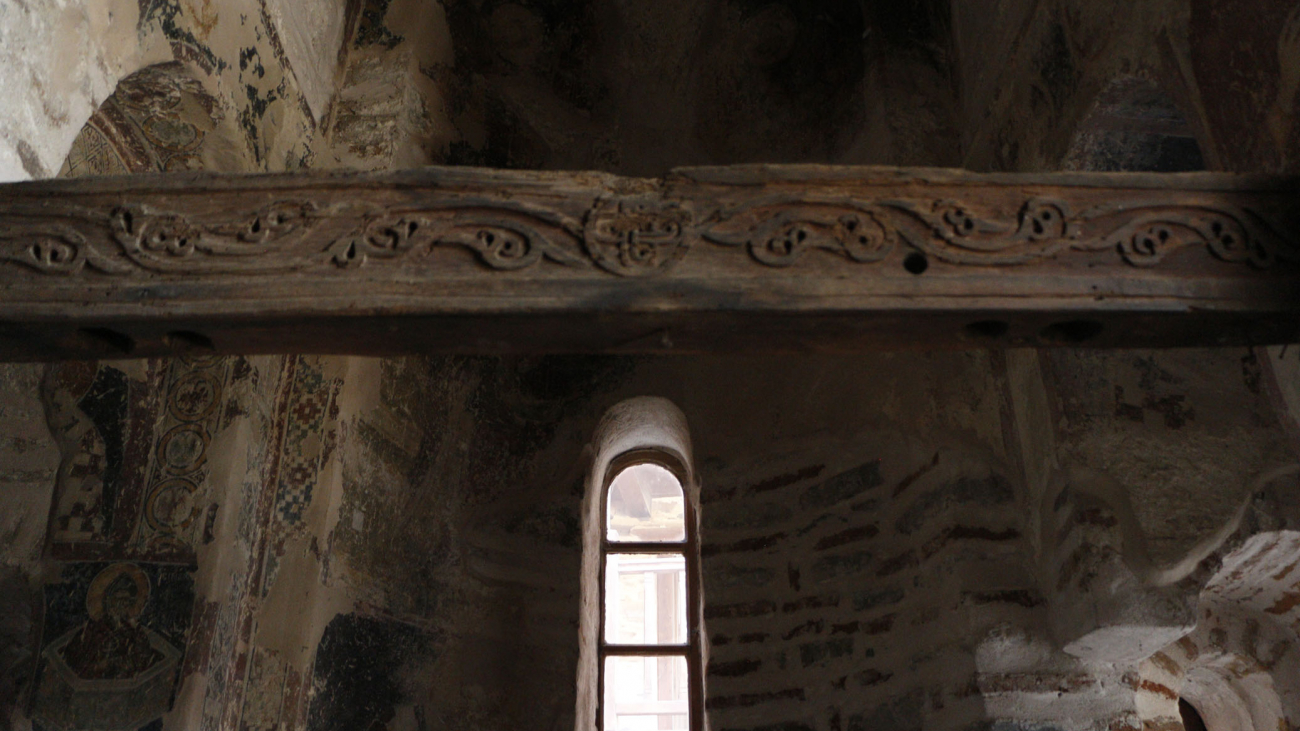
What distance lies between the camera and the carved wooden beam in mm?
2143

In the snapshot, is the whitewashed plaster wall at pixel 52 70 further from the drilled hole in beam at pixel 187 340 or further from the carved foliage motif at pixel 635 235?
the carved foliage motif at pixel 635 235

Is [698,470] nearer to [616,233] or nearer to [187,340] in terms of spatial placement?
[616,233]

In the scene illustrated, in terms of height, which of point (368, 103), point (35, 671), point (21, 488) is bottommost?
point (35, 671)

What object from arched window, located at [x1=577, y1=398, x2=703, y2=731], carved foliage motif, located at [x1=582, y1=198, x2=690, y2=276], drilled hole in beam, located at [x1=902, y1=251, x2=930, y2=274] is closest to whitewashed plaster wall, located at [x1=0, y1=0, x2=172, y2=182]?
carved foliage motif, located at [x1=582, y1=198, x2=690, y2=276]

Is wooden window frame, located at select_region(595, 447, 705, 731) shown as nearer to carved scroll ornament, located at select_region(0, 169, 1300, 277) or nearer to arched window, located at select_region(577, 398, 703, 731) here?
arched window, located at select_region(577, 398, 703, 731)

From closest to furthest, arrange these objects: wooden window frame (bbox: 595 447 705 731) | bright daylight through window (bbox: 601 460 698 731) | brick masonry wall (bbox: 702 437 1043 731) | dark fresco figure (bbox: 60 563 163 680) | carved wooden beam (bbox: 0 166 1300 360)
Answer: carved wooden beam (bbox: 0 166 1300 360) < dark fresco figure (bbox: 60 563 163 680) < brick masonry wall (bbox: 702 437 1043 731) < wooden window frame (bbox: 595 447 705 731) < bright daylight through window (bbox: 601 460 698 731)

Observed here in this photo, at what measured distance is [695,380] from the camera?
550 centimetres

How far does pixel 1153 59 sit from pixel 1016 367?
1.36m

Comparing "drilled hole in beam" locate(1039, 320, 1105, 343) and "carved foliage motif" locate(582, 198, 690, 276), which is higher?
"carved foliage motif" locate(582, 198, 690, 276)

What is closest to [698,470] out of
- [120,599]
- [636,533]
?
[636,533]

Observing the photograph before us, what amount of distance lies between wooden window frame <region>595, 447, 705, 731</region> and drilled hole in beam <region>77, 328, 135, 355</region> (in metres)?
3.25

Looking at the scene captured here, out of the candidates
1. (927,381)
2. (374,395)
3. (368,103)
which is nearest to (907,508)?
(927,381)

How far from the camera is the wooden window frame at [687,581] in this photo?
497cm

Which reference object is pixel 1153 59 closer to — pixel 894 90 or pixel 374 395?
pixel 894 90
